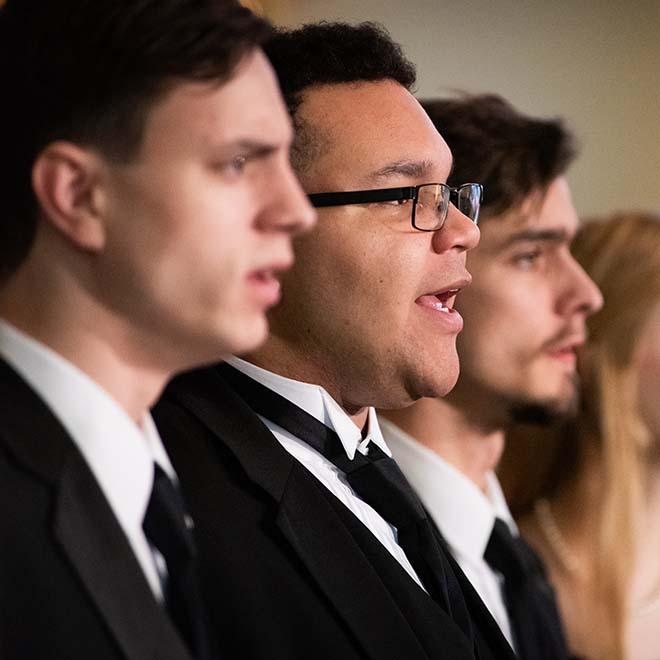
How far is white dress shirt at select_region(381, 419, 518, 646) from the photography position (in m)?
2.10

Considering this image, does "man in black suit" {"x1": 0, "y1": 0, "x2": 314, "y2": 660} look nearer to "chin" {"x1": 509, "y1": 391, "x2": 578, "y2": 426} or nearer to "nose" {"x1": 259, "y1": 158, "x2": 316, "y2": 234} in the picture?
"nose" {"x1": 259, "y1": 158, "x2": 316, "y2": 234}

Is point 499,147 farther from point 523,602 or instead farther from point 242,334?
point 242,334

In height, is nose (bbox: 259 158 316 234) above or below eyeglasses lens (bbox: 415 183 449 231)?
above

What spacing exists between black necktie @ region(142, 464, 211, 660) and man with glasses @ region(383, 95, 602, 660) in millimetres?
1082

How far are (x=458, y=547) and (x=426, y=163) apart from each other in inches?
32.1

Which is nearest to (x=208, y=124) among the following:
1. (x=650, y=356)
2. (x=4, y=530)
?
(x=4, y=530)

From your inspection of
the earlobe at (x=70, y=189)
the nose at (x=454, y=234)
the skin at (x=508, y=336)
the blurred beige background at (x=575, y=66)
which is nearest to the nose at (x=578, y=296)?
the skin at (x=508, y=336)

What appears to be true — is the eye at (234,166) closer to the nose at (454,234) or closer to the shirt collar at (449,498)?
the nose at (454,234)

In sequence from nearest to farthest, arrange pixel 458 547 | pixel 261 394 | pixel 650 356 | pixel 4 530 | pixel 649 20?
pixel 4 530
pixel 261 394
pixel 458 547
pixel 650 356
pixel 649 20

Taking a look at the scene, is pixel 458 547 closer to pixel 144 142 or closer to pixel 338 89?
pixel 338 89

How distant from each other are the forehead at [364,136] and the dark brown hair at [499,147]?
57 centimetres

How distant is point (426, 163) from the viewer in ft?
5.00

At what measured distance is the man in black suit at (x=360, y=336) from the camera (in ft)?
4.59

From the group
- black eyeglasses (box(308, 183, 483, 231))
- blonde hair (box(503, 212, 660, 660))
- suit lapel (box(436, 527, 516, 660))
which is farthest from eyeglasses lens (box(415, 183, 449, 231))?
blonde hair (box(503, 212, 660, 660))
